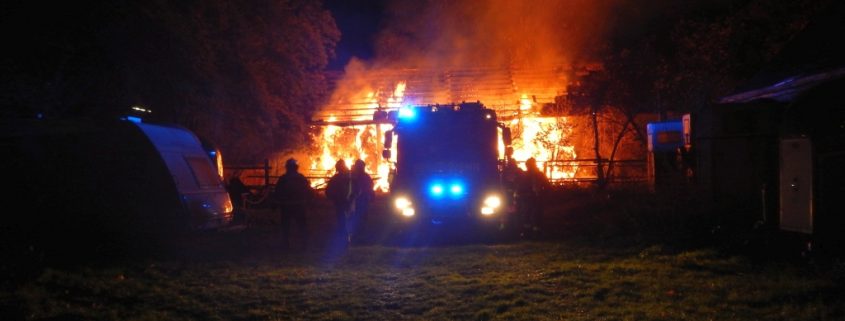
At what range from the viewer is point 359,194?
14.3 metres

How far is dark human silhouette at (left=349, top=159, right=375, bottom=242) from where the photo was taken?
1413 centimetres

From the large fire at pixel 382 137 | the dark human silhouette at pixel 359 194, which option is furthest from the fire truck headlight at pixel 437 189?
the large fire at pixel 382 137

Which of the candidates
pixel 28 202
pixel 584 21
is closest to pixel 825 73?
pixel 28 202

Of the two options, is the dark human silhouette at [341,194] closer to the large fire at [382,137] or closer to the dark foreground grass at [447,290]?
the dark foreground grass at [447,290]

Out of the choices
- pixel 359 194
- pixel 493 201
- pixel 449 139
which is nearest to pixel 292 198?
pixel 359 194

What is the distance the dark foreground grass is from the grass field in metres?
0.02

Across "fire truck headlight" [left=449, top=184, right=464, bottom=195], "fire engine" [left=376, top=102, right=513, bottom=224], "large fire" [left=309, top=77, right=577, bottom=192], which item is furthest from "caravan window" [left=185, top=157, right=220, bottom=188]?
"large fire" [left=309, top=77, right=577, bottom=192]

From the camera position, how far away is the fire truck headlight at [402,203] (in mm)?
14117

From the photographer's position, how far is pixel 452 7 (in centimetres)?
3444

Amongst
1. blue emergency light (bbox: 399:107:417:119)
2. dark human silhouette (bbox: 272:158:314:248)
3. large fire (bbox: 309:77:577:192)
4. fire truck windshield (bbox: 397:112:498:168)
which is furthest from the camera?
large fire (bbox: 309:77:577:192)

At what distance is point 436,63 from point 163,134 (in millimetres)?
21478

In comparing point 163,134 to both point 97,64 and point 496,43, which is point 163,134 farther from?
point 496,43

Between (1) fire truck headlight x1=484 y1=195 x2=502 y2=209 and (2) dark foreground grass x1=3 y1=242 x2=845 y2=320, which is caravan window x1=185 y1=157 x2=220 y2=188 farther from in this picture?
(1) fire truck headlight x1=484 y1=195 x2=502 y2=209

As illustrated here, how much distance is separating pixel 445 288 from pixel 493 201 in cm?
596
